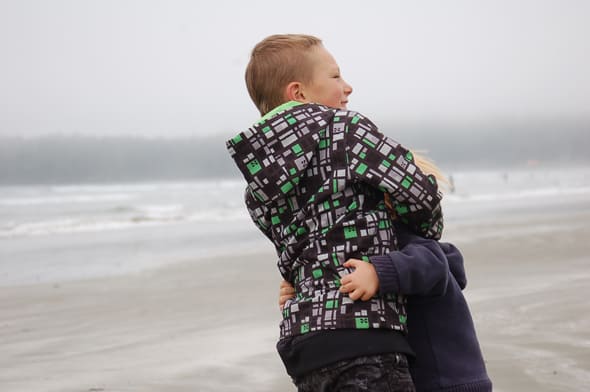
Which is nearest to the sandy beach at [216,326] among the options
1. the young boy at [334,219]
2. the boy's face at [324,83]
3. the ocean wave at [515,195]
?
the young boy at [334,219]

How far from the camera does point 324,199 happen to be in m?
1.97

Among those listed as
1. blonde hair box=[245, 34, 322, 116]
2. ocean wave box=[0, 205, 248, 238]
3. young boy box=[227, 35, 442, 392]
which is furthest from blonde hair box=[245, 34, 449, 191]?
ocean wave box=[0, 205, 248, 238]

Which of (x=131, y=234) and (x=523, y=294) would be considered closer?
(x=523, y=294)

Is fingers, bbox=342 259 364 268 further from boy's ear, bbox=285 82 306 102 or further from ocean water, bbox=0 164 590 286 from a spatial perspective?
ocean water, bbox=0 164 590 286

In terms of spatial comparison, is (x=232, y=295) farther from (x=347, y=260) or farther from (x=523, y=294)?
(x=347, y=260)

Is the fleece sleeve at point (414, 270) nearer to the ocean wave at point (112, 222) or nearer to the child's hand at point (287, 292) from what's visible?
the child's hand at point (287, 292)

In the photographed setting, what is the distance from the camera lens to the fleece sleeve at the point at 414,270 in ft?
6.26

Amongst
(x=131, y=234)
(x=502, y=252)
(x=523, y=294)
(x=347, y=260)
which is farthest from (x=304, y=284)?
(x=131, y=234)

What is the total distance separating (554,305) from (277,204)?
11.7 ft

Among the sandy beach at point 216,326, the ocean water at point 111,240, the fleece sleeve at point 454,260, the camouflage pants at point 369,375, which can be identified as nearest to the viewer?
the camouflage pants at point 369,375

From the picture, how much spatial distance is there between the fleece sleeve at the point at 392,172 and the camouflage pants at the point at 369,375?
38 centimetres

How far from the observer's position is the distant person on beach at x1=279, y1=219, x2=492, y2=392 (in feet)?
6.25

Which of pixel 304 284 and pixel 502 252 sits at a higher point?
pixel 304 284

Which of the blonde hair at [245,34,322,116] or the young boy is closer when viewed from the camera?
the young boy
